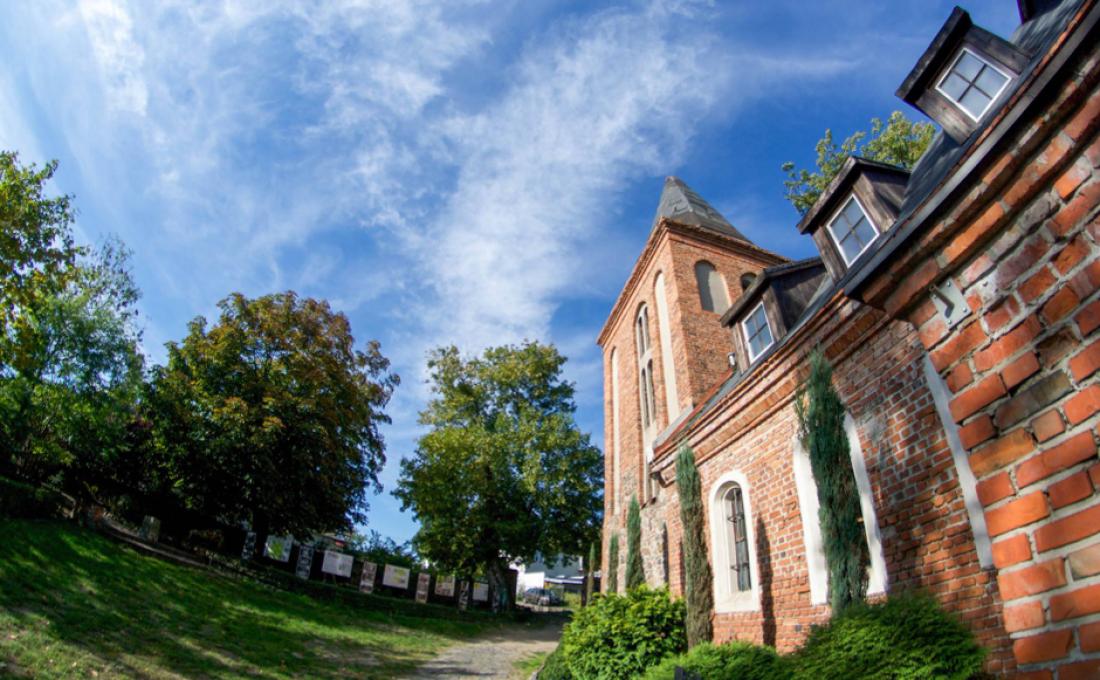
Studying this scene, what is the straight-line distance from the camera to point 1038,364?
1.53 meters

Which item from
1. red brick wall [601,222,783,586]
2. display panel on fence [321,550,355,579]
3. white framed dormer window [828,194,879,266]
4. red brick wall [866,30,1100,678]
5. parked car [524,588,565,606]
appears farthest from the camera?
parked car [524,588,565,606]

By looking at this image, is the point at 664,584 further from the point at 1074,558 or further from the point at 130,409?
the point at 130,409

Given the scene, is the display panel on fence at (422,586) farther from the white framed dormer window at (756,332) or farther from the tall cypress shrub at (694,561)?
the white framed dormer window at (756,332)

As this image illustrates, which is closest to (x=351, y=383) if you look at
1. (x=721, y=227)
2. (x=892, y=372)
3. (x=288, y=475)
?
(x=288, y=475)

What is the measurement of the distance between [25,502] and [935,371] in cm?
2071

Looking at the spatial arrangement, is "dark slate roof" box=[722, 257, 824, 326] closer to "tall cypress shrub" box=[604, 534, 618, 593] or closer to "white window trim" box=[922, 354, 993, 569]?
"white window trim" box=[922, 354, 993, 569]

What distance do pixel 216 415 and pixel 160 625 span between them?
960cm

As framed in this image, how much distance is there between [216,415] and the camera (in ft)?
61.9

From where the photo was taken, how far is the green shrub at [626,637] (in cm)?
901

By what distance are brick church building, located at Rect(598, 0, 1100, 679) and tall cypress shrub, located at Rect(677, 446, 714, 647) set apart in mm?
216

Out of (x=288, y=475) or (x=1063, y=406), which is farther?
(x=288, y=475)

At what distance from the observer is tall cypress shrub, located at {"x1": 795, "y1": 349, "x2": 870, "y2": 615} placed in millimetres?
5824

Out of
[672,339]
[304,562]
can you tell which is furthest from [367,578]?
[672,339]

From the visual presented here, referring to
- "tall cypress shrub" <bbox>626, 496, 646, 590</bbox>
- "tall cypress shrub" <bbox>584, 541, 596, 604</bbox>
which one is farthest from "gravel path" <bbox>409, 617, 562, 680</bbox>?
"tall cypress shrub" <bbox>626, 496, 646, 590</bbox>
